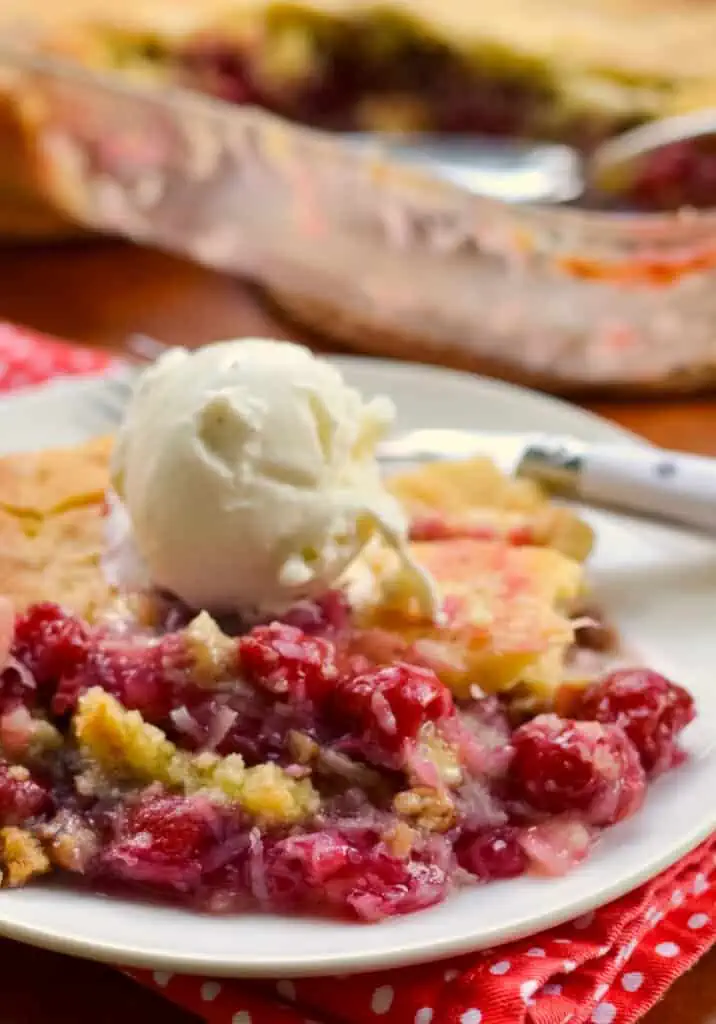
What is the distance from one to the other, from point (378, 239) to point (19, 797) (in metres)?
1.11

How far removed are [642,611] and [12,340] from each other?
879 mm

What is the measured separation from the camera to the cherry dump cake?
977 mm

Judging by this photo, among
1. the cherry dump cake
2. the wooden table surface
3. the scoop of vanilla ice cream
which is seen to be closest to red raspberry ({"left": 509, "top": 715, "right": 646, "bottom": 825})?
the cherry dump cake

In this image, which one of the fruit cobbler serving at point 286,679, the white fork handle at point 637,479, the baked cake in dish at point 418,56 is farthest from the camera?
the baked cake in dish at point 418,56

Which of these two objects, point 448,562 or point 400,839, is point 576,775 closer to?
point 400,839

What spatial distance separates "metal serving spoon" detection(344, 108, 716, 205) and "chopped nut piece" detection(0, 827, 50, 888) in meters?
1.40

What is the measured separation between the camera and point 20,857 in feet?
3.17

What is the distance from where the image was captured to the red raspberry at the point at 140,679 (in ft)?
3.51

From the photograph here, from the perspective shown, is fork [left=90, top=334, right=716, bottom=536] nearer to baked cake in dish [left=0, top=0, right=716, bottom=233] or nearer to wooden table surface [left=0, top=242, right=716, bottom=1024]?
wooden table surface [left=0, top=242, right=716, bottom=1024]

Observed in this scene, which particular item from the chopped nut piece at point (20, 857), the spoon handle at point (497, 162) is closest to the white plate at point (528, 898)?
the chopped nut piece at point (20, 857)

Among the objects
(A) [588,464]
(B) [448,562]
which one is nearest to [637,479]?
(A) [588,464]

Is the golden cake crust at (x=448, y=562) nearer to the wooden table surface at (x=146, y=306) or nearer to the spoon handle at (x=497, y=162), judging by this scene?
the wooden table surface at (x=146, y=306)

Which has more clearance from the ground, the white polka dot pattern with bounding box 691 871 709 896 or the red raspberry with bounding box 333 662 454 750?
the red raspberry with bounding box 333 662 454 750

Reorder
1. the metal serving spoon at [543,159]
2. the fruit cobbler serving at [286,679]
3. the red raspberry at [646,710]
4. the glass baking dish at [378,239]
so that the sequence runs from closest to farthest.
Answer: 1. the fruit cobbler serving at [286,679]
2. the red raspberry at [646,710]
3. the glass baking dish at [378,239]
4. the metal serving spoon at [543,159]
